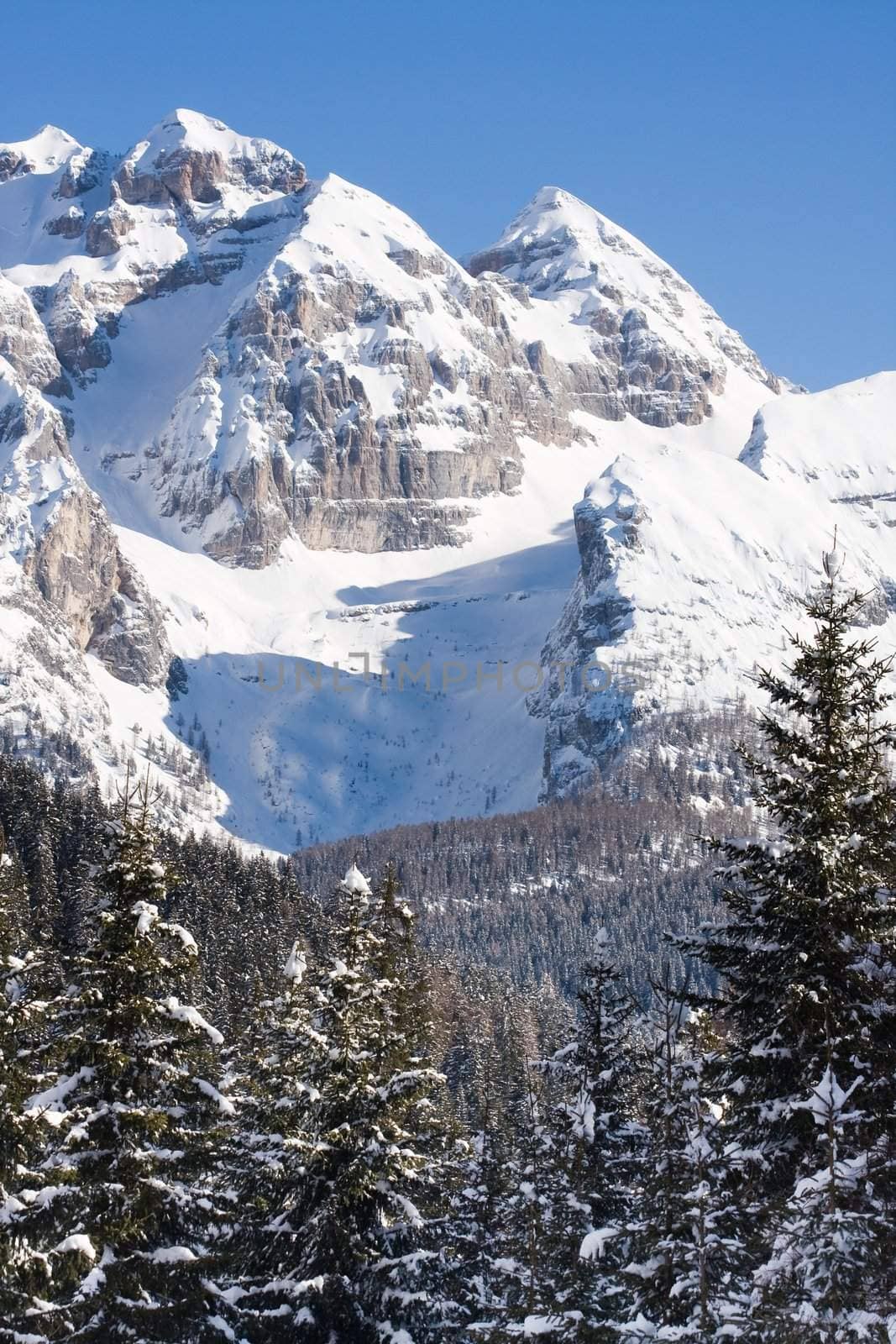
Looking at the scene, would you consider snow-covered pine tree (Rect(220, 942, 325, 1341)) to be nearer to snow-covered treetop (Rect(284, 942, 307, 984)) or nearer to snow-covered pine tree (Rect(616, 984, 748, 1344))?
snow-covered treetop (Rect(284, 942, 307, 984))

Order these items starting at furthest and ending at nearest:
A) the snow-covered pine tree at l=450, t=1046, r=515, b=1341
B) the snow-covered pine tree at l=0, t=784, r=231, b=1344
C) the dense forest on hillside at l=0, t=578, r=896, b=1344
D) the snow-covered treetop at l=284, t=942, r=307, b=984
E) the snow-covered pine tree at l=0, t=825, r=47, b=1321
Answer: the snow-covered treetop at l=284, t=942, r=307, b=984
the snow-covered pine tree at l=450, t=1046, r=515, b=1341
the snow-covered pine tree at l=0, t=784, r=231, b=1344
the snow-covered pine tree at l=0, t=825, r=47, b=1321
the dense forest on hillside at l=0, t=578, r=896, b=1344

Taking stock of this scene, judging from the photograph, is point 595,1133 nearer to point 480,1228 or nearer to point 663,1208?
point 663,1208

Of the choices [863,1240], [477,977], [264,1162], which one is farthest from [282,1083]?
[477,977]

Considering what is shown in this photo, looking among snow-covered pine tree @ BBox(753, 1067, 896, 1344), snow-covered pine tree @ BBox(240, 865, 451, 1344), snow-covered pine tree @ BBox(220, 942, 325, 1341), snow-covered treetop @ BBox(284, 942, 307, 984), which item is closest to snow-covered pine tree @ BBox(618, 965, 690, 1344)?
snow-covered pine tree @ BBox(753, 1067, 896, 1344)

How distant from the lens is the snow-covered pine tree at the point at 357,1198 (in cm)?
3372

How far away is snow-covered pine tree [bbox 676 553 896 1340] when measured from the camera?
25156mm

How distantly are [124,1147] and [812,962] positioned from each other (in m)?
11.9

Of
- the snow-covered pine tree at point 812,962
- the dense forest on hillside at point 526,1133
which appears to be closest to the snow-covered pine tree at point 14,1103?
the dense forest on hillside at point 526,1133

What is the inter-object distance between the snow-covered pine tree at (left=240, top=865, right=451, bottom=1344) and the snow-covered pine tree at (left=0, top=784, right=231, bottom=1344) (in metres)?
4.43

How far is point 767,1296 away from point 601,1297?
10.2 m

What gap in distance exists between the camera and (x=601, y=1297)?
33.9 m

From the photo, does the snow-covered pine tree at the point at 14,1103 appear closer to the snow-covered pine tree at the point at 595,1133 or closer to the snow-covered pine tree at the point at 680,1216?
the snow-covered pine tree at the point at 680,1216

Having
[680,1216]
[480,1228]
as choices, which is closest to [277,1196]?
[480,1228]

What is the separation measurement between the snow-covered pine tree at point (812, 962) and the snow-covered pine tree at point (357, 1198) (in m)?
8.75
